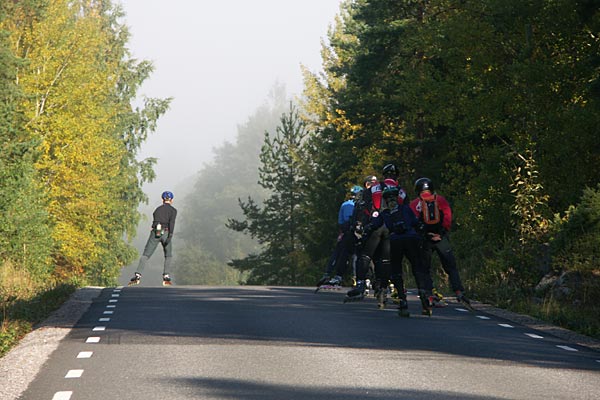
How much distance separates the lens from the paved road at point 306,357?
9680 mm

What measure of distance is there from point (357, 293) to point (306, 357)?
711 cm

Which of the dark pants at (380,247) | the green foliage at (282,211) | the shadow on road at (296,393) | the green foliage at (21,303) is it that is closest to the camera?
the shadow on road at (296,393)

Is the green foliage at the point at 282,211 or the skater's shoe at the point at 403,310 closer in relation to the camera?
the skater's shoe at the point at 403,310

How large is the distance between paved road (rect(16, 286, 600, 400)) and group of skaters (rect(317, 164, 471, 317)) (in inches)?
18.1

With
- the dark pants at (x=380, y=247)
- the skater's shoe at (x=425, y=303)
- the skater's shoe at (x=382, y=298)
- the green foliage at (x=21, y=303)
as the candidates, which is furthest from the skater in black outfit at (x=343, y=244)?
the green foliage at (x=21, y=303)

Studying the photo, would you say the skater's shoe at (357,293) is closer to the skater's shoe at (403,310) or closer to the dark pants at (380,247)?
the dark pants at (380,247)

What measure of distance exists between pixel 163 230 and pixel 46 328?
11.6 meters

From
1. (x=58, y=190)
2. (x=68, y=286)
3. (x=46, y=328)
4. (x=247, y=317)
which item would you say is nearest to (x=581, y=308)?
(x=247, y=317)

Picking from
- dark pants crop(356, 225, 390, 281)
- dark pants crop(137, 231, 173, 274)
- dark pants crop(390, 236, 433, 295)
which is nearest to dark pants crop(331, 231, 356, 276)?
dark pants crop(356, 225, 390, 281)

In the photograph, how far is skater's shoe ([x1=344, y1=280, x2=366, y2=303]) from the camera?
18.8m

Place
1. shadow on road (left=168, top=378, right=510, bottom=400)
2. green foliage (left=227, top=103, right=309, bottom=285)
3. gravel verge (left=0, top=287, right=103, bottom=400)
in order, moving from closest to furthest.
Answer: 1. shadow on road (left=168, top=378, right=510, bottom=400)
2. gravel verge (left=0, top=287, right=103, bottom=400)
3. green foliage (left=227, top=103, right=309, bottom=285)

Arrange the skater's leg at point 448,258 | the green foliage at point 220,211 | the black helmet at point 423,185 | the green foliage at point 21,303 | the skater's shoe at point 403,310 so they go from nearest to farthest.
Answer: the green foliage at point 21,303, the skater's shoe at point 403,310, the black helmet at point 423,185, the skater's leg at point 448,258, the green foliage at point 220,211

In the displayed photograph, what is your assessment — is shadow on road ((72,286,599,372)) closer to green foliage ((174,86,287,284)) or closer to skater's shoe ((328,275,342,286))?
skater's shoe ((328,275,342,286))

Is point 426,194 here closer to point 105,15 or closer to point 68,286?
point 68,286
